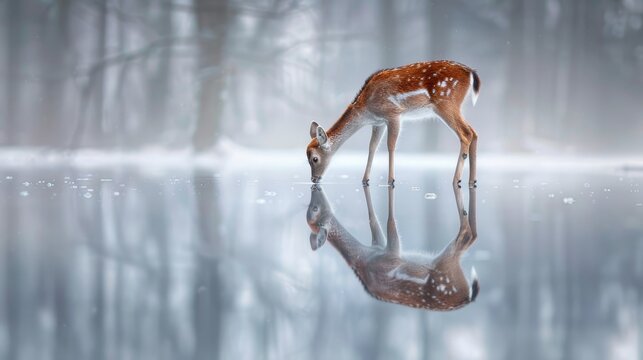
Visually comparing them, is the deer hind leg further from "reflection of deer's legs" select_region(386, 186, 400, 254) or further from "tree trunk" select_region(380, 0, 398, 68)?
"tree trunk" select_region(380, 0, 398, 68)

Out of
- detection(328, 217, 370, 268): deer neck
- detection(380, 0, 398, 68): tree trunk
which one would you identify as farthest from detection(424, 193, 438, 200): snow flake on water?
detection(380, 0, 398, 68): tree trunk

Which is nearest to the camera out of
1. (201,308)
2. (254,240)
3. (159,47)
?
(201,308)

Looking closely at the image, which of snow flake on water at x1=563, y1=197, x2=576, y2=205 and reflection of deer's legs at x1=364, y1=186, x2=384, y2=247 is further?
snow flake on water at x1=563, y1=197, x2=576, y2=205

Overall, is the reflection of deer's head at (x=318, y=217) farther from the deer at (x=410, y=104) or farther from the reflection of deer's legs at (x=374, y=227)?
the deer at (x=410, y=104)

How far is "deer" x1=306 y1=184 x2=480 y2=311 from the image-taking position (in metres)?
1.39

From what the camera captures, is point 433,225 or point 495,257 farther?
point 433,225

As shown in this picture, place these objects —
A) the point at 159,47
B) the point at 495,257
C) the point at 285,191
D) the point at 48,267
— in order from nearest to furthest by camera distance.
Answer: the point at 48,267, the point at 495,257, the point at 285,191, the point at 159,47

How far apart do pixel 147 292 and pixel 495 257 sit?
2.77 ft

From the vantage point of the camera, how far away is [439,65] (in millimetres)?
3902

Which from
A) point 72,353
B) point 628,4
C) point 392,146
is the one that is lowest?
point 72,353

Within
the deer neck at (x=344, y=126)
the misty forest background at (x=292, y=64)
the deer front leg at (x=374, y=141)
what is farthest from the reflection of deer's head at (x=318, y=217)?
the misty forest background at (x=292, y=64)

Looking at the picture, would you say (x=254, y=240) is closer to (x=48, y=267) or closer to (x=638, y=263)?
(x=48, y=267)

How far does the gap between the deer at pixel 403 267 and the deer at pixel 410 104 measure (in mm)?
1376

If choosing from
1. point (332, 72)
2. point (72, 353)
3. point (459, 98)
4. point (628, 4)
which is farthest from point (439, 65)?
point (628, 4)
